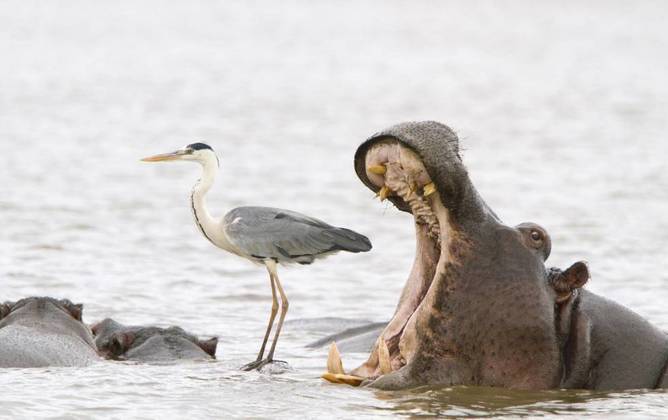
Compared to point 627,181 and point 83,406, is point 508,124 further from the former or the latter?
point 83,406

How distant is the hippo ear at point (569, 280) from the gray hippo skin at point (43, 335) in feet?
7.89

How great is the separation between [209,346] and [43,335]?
0.94 metres

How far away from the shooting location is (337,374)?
6.17 meters

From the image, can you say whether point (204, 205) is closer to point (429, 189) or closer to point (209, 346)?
point (209, 346)

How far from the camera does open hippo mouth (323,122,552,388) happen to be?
562 centimetres

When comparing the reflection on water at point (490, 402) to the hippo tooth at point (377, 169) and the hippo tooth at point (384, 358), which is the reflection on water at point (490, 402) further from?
the hippo tooth at point (377, 169)

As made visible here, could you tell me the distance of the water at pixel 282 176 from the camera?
6.73 m

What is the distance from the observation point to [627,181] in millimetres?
17203

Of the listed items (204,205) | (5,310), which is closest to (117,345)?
(5,310)

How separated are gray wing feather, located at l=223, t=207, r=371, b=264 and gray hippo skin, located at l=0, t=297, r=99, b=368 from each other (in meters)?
1.05

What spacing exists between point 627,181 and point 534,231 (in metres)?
11.7

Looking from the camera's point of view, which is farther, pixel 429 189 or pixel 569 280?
pixel 569 280

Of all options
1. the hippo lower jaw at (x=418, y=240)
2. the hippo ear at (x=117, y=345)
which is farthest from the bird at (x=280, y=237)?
the hippo lower jaw at (x=418, y=240)

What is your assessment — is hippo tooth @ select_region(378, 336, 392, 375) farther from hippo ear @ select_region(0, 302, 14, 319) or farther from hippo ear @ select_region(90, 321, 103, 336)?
hippo ear @ select_region(90, 321, 103, 336)
